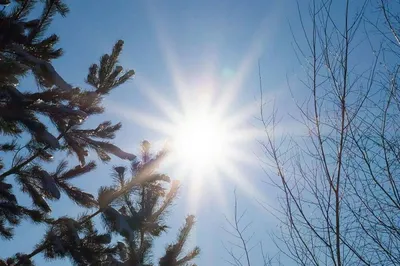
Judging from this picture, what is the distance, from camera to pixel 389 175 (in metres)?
3.57

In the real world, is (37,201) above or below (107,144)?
below

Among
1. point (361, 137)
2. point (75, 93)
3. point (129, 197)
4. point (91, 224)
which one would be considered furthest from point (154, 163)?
point (361, 137)

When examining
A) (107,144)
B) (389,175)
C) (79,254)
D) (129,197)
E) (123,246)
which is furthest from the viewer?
(107,144)

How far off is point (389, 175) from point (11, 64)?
3.96 meters

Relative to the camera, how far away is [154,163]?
5691mm

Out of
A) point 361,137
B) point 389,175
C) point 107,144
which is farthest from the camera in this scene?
point 107,144

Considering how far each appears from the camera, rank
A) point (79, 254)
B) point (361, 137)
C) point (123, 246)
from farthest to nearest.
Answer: point (123, 246) < point (79, 254) < point (361, 137)

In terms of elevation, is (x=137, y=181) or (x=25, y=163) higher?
(x=137, y=181)

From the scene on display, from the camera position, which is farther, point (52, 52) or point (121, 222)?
point (52, 52)

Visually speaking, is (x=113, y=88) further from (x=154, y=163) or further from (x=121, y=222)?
(x=121, y=222)

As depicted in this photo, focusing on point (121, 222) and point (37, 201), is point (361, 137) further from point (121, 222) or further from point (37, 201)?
point (37, 201)

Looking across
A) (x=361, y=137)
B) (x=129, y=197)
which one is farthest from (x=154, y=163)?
(x=361, y=137)

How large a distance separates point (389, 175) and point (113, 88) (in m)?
4.18

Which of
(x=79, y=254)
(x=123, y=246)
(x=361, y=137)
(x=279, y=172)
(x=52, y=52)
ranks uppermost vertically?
(x=52, y=52)
